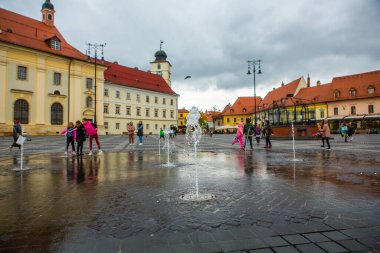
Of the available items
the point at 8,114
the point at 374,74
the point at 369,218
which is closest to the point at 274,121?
the point at 369,218

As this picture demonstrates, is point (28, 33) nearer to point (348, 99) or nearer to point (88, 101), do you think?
point (88, 101)

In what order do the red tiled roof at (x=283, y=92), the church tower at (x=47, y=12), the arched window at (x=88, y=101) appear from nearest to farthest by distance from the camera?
the arched window at (x=88, y=101)
the church tower at (x=47, y=12)
the red tiled roof at (x=283, y=92)

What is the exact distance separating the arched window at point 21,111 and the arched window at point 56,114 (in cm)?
397

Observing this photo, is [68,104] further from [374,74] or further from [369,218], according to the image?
[374,74]

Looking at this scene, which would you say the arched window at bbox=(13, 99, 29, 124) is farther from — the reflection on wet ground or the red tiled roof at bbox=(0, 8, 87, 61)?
the reflection on wet ground

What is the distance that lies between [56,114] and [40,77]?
20.6ft

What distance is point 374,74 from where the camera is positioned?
60.4 meters

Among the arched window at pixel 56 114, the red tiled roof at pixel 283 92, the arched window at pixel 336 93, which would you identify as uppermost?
the red tiled roof at pixel 283 92

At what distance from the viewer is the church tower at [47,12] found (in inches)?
2025

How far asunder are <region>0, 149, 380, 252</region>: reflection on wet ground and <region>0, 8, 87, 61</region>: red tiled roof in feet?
138

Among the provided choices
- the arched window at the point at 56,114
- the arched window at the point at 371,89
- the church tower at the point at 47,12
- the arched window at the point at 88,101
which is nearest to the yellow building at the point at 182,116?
the arched window at the point at 371,89

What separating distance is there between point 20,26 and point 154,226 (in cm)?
5094

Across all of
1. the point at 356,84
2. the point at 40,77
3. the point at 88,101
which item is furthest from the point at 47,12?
the point at 356,84

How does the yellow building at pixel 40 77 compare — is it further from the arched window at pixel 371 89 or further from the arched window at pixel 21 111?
the arched window at pixel 371 89
